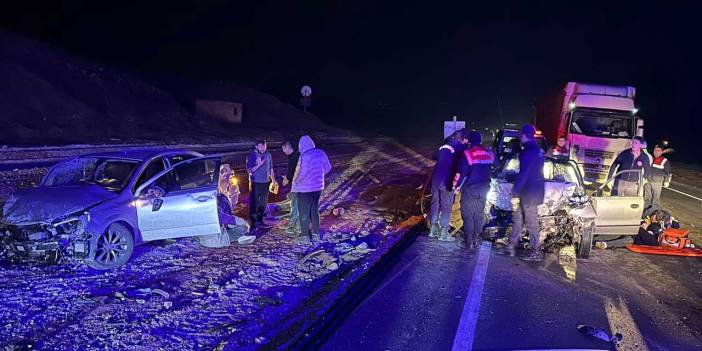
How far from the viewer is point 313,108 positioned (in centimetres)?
7388

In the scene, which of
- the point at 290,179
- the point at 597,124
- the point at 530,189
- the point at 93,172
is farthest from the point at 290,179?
the point at 597,124

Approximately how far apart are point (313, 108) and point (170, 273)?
68.6 metres

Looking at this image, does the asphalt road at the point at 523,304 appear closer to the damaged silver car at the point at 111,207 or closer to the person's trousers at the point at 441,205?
the person's trousers at the point at 441,205

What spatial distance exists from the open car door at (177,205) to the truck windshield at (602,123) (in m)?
12.2

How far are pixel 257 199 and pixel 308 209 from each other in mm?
1222

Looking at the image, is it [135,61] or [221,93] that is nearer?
[221,93]

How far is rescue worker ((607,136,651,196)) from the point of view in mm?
9055

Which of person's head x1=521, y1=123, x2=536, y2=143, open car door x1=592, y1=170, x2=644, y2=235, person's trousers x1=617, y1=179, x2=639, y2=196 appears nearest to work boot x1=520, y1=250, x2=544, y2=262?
open car door x1=592, y1=170, x2=644, y2=235

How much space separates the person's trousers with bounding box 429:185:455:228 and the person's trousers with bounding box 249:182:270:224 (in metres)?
2.88

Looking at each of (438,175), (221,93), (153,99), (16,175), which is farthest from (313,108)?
(438,175)

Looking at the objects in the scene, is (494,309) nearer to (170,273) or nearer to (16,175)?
(170,273)

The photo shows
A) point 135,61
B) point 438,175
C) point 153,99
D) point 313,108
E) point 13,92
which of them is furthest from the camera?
point 313,108

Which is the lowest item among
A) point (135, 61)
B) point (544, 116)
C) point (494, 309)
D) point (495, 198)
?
point (494, 309)

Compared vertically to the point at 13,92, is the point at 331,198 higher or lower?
lower
